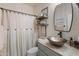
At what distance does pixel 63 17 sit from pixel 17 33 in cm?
91

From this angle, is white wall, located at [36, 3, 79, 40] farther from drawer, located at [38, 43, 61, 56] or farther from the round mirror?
drawer, located at [38, 43, 61, 56]

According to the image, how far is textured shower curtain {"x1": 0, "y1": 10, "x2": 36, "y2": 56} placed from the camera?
1436 millimetres

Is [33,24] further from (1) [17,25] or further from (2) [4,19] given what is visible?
(2) [4,19]

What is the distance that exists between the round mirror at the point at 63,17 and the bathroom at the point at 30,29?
0.08 ft

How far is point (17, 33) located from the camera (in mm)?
1607

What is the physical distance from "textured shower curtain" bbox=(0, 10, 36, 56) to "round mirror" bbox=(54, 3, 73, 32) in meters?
0.45

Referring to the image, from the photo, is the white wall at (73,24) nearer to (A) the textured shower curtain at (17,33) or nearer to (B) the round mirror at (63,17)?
(B) the round mirror at (63,17)

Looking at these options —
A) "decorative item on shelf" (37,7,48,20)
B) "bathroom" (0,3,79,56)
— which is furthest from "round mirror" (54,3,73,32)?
"decorative item on shelf" (37,7,48,20)

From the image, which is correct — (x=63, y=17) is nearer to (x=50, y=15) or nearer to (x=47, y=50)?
(x=50, y=15)

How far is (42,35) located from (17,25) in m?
0.51

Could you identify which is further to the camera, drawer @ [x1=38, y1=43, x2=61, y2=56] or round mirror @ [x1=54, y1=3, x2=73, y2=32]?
round mirror @ [x1=54, y1=3, x2=73, y2=32]

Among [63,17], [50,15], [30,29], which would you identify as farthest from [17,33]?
[63,17]

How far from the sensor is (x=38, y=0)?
1.32m

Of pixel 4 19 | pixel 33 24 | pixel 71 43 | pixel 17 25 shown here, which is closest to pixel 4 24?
pixel 4 19
